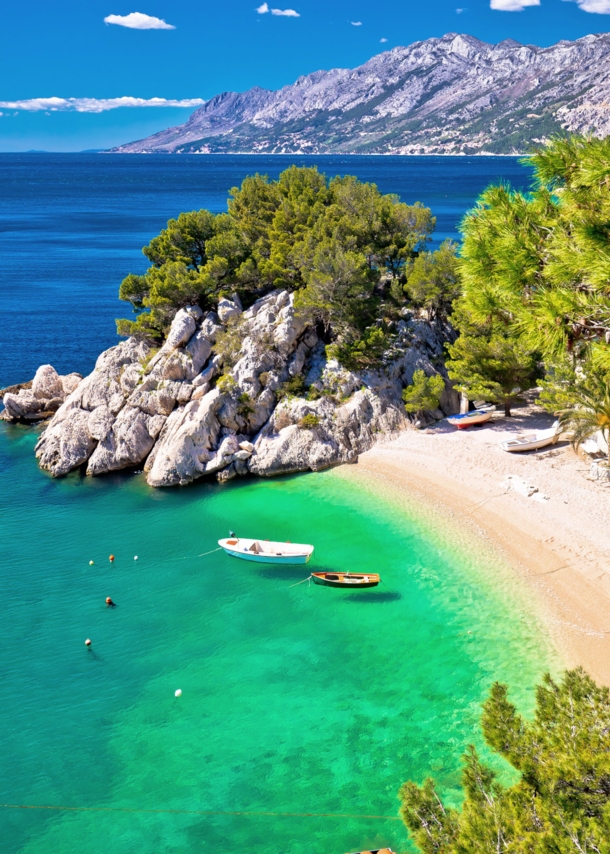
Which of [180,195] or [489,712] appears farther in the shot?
[180,195]

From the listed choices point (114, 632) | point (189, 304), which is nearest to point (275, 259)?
point (189, 304)

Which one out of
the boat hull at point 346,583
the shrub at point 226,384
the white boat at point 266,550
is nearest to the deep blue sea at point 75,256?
the shrub at point 226,384

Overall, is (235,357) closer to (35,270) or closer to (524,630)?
(524,630)

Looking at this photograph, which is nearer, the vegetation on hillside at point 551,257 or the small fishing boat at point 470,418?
the vegetation on hillside at point 551,257

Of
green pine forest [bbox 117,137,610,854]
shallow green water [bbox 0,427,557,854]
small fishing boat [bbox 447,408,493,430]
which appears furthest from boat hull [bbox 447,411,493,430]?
shallow green water [bbox 0,427,557,854]

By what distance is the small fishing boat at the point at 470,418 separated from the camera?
38.2 metres

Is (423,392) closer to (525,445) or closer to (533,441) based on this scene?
(525,445)

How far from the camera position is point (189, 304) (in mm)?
41469

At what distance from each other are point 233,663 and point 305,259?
27170mm

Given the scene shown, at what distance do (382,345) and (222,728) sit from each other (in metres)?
26.2

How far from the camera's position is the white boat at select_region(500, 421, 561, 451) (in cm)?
3493

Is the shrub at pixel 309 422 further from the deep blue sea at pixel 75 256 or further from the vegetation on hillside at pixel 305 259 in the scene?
the deep blue sea at pixel 75 256

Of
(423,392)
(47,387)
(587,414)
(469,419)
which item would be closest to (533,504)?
(587,414)

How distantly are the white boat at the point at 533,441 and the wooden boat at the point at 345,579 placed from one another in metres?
13.1
